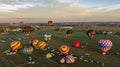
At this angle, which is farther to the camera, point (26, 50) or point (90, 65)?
point (26, 50)

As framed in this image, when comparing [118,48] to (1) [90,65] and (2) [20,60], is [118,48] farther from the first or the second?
(2) [20,60]

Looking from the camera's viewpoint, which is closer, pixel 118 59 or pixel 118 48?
pixel 118 59

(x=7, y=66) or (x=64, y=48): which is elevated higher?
(x=64, y=48)

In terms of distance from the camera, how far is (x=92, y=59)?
6153 centimetres

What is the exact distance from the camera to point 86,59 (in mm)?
61750

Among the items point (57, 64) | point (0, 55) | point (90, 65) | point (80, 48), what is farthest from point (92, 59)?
point (0, 55)

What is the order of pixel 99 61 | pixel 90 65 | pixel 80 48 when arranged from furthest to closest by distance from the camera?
pixel 80 48 < pixel 99 61 < pixel 90 65

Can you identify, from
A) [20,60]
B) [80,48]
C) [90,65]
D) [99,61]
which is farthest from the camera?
[80,48]

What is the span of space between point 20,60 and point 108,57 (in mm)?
29381

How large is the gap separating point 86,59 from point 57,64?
10.4m

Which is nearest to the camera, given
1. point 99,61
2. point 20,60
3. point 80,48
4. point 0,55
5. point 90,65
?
point 90,65

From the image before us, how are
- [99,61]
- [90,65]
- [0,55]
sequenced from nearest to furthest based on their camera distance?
[90,65], [99,61], [0,55]

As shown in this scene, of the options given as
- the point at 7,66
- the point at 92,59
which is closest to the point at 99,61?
the point at 92,59

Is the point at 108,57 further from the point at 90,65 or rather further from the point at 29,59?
the point at 29,59
